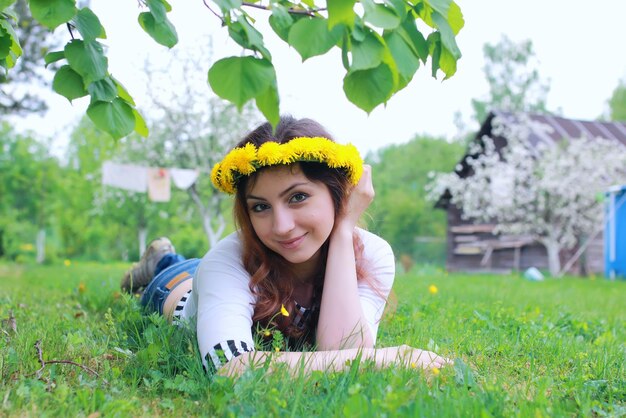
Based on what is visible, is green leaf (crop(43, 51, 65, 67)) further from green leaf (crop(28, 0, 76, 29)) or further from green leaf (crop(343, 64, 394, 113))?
green leaf (crop(343, 64, 394, 113))

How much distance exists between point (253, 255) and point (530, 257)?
722 inches

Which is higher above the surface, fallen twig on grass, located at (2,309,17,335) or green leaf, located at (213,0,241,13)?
green leaf, located at (213,0,241,13)

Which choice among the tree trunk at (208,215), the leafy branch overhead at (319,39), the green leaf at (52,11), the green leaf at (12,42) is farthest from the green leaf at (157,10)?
the tree trunk at (208,215)

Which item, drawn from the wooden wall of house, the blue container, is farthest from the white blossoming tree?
the wooden wall of house

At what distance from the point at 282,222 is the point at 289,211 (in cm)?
6

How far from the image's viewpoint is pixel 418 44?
151cm

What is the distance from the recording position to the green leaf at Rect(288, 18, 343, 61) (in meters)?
1.29

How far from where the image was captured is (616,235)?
13.9m

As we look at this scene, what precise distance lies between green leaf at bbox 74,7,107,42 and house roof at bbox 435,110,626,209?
18.7 m

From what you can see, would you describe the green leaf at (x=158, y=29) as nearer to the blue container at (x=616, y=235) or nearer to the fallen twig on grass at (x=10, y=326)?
the fallen twig on grass at (x=10, y=326)

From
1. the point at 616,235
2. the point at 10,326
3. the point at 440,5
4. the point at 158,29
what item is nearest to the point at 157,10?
the point at 158,29

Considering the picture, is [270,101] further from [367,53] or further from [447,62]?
[447,62]

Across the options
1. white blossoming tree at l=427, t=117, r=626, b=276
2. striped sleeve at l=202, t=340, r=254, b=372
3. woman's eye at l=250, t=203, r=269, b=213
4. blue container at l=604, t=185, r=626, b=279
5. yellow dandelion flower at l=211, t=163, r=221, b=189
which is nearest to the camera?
striped sleeve at l=202, t=340, r=254, b=372

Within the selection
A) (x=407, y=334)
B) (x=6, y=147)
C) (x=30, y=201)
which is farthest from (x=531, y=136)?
(x=6, y=147)
